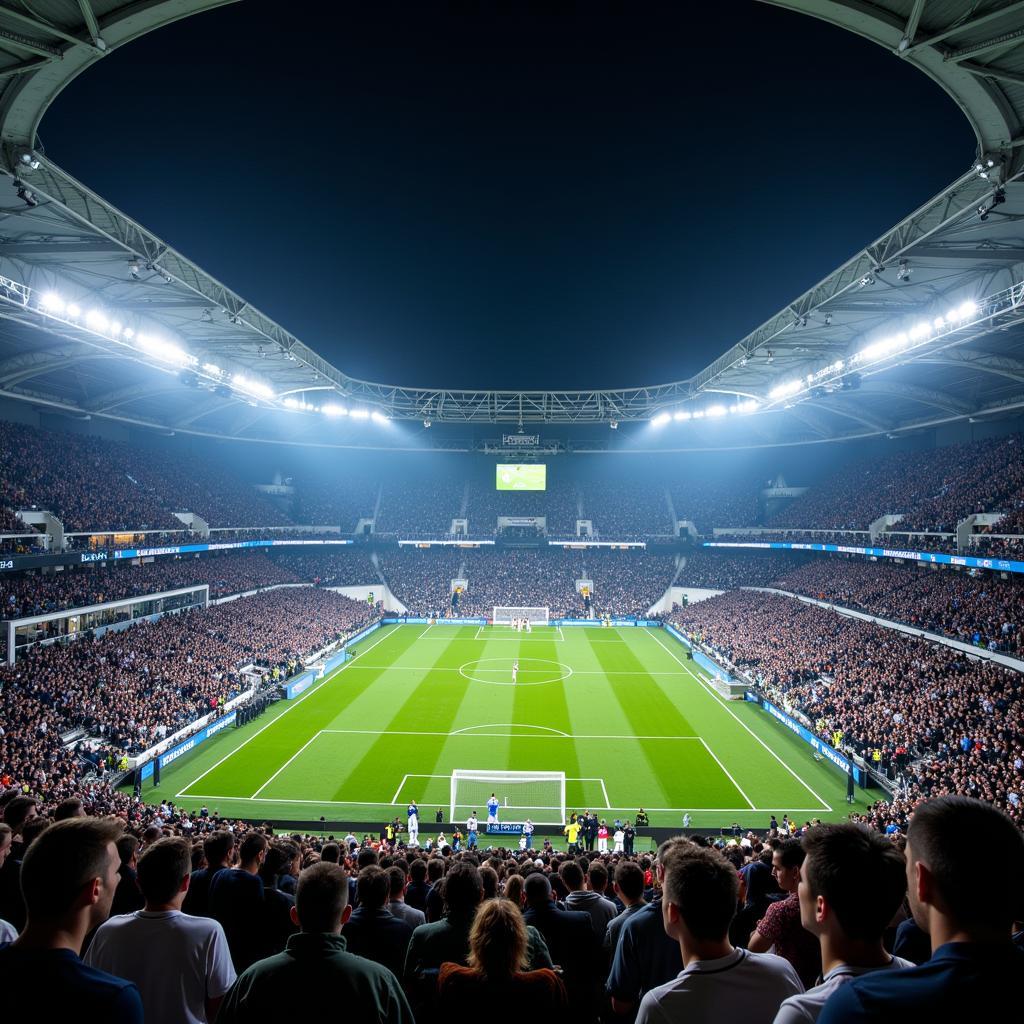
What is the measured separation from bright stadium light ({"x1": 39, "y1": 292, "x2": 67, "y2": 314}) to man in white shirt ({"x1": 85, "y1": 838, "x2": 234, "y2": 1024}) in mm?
26320

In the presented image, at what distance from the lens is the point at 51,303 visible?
2409cm

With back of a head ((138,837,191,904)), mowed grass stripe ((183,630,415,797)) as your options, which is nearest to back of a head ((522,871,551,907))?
back of a head ((138,837,191,904))

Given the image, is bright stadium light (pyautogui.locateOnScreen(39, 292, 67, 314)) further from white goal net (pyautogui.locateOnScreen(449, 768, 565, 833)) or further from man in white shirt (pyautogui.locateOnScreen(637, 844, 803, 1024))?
man in white shirt (pyautogui.locateOnScreen(637, 844, 803, 1024))

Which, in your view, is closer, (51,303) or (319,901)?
(319,901)

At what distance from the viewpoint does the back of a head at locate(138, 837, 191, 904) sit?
3.55 meters

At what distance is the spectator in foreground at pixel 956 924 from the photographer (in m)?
1.70

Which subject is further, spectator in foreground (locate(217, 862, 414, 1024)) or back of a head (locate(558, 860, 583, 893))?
back of a head (locate(558, 860, 583, 893))

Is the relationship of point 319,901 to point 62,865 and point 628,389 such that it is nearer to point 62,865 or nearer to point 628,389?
point 62,865

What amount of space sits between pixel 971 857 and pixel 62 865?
3.17 meters

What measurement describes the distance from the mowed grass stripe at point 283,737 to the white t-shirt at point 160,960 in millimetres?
21403

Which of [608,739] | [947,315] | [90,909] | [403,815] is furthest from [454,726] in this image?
[90,909]

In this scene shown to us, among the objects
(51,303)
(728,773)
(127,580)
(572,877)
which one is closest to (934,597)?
(728,773)

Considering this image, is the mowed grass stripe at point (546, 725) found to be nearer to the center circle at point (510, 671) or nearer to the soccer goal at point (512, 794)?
the center circle at point (510, 671)

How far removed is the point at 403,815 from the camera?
21.1 meters
